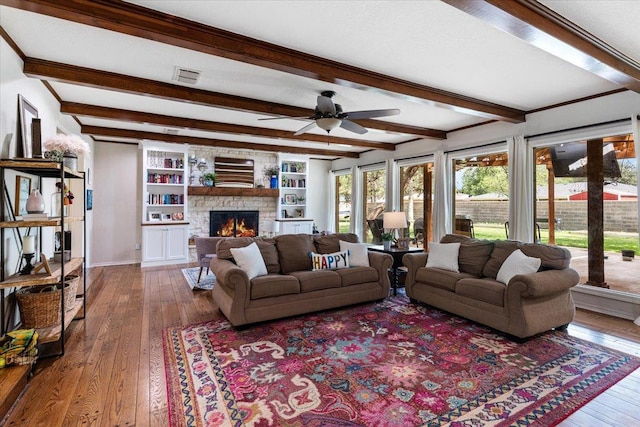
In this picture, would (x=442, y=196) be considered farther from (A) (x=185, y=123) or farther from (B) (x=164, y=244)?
(B) (x=164, y=244)

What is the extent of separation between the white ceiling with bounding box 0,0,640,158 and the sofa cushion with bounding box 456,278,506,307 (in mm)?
2133

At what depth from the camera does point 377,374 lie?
2.48m

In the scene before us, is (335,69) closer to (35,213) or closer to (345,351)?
(345,351)

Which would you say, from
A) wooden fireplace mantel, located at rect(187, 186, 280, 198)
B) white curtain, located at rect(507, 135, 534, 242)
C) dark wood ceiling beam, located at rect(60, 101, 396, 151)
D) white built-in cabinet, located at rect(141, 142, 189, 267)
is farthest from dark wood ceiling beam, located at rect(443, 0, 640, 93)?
white built-in cabinet, located at rect(141, 142, 189, 267)

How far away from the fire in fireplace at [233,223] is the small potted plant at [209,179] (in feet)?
2.22

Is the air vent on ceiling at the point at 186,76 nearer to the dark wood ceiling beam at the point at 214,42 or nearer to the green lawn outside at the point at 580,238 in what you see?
the dark wood ceiling beam at the point at 214,42

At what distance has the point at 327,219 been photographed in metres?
9.54

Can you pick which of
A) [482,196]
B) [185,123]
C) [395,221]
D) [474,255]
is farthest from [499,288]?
[185,123]

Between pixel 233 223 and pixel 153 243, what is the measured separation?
184 cm

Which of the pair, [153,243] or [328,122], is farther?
[153,243]

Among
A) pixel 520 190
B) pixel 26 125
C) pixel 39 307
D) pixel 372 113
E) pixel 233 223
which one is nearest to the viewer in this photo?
pixel 39 307

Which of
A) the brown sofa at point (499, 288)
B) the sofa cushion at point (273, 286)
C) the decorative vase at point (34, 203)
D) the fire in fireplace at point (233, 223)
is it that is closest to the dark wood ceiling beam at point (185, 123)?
the decorative vase at point (34, 203)

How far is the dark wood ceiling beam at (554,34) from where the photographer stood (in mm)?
2006

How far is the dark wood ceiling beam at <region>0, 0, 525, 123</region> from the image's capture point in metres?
2.13
